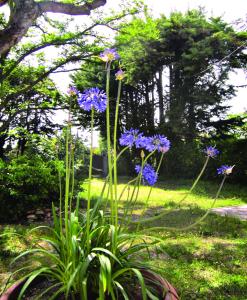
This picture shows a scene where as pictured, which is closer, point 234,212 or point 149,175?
point 149,175

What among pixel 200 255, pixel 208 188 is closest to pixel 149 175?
pixel 200 255

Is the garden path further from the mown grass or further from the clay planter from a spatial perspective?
the clay planter

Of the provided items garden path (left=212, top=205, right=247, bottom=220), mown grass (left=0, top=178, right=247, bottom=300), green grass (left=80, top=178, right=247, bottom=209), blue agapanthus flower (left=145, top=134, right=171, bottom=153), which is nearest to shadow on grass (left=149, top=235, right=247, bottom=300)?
mown grass (left=0, top=178, right=247, bottom=300)

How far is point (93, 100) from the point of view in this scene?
196cm

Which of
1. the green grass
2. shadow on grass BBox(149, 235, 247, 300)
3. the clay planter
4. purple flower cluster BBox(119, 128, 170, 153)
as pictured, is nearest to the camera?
the clay planter

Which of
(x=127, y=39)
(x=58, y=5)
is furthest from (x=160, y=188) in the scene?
(x=58, y=5)

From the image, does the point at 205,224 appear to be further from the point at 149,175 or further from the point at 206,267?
the point at 149,175

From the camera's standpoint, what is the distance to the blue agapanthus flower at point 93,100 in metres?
1.96

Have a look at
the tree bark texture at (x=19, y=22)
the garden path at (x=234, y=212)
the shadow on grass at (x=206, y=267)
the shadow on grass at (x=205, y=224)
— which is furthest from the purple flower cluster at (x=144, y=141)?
the garden path at (x=234, y=212)

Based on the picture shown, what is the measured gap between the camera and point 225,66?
1427 centimetres

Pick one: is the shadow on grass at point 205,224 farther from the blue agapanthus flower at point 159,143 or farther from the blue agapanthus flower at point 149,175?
the blue agapanthus flower at point 159,143

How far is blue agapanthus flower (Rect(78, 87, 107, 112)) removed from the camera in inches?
77.1

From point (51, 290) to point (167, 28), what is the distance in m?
14.7

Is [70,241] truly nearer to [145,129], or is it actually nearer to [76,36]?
[76,36]
